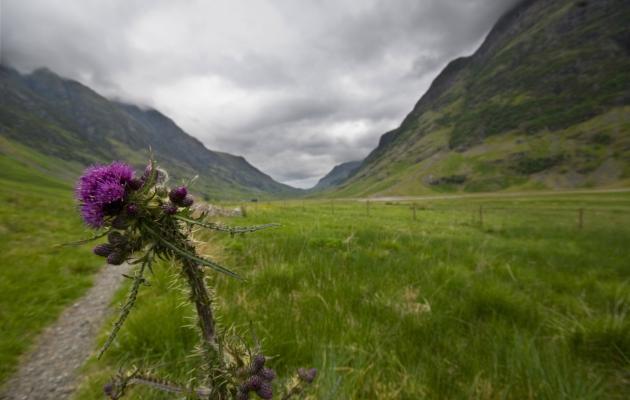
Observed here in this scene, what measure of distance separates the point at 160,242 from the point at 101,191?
0.41 metres

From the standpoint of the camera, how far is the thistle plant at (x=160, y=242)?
4.40 feet

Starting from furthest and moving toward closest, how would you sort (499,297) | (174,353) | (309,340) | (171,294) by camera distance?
(171,294)
(499,297)
(174,353)
(309,340)

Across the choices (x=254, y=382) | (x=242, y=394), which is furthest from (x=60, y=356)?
(x=254, y=382)

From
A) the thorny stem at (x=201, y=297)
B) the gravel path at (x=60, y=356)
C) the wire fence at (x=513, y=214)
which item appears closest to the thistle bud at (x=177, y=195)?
the thorny stem at (x=201, y=297)

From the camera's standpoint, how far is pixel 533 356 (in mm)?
2596

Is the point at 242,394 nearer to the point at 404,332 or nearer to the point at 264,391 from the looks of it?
the point at 264,391

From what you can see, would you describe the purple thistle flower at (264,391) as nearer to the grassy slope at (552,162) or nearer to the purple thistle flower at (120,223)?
the purple thistle flower at (120,223)

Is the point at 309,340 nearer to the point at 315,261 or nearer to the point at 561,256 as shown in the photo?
the point at 315,261

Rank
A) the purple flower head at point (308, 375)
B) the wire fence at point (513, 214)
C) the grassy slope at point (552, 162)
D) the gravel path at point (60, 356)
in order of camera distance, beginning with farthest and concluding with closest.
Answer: the grassy slope at point (552, 162), the wire fence at point (513, 214), the gravel path at point (60, 356), the purple flower head at point (308, 375)

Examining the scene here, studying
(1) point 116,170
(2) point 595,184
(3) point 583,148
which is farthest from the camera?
(3) point 583,148

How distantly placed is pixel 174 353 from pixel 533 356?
3.91 metres

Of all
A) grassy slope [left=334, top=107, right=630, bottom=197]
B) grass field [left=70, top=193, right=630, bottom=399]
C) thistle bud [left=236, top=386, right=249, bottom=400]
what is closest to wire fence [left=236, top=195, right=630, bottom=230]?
grass field [left=70, top=193, right=630, bottom=399]

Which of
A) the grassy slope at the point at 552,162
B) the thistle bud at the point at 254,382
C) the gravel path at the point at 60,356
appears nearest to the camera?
the thistle bud at the point at 254,382

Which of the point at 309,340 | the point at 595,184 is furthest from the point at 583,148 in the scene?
the point at 309,340
